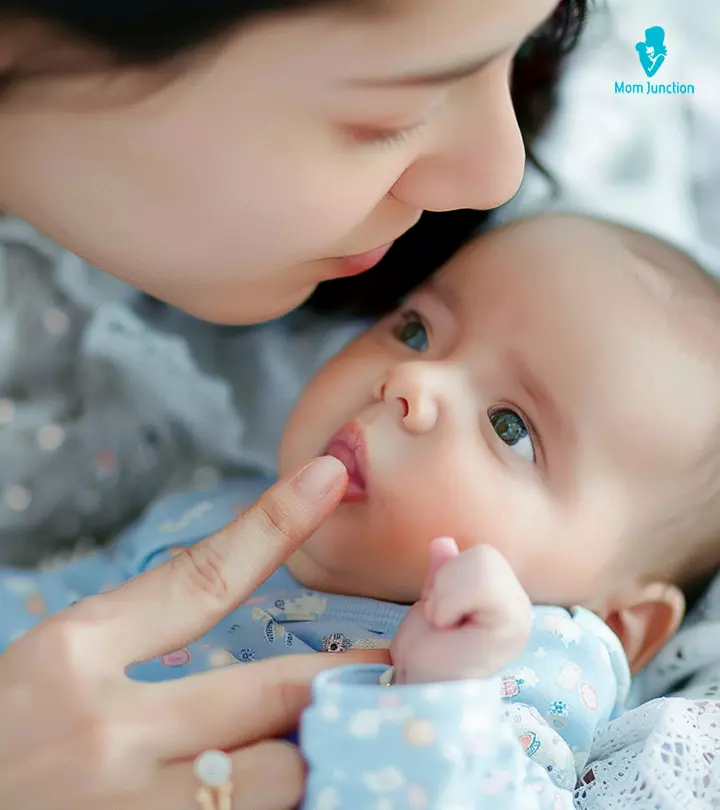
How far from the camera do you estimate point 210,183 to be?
608mm

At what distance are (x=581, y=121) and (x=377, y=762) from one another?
3.20ft

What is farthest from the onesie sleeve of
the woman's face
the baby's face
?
the woman's face

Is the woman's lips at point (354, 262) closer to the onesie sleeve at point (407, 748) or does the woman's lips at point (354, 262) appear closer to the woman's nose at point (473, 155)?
the woman's nose at point (473, 155)

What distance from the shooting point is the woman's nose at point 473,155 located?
0.62 m

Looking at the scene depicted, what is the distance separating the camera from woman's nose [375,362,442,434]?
2.80 feet

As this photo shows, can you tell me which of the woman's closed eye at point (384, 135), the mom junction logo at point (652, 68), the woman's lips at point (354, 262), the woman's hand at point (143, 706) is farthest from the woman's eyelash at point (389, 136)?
the mom junction logo at point (652, 68)

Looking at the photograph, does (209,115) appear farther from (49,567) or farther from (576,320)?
(49,567)

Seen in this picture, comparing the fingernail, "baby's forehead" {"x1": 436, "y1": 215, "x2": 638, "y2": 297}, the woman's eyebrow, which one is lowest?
the fingernail

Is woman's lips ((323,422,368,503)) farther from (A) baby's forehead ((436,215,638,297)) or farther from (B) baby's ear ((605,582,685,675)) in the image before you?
(B) baby's ear ((605,582,685,675))

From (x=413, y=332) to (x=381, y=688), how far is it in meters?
0.52

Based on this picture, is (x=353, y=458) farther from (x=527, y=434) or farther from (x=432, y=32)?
(x=432, y=32)

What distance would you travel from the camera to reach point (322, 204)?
2.07 feet

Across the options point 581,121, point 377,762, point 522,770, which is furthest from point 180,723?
point 581,121

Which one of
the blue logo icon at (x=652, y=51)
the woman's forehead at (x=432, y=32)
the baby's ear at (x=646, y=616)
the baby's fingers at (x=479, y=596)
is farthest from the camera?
the blue logo icon at (x=652, y=51)
